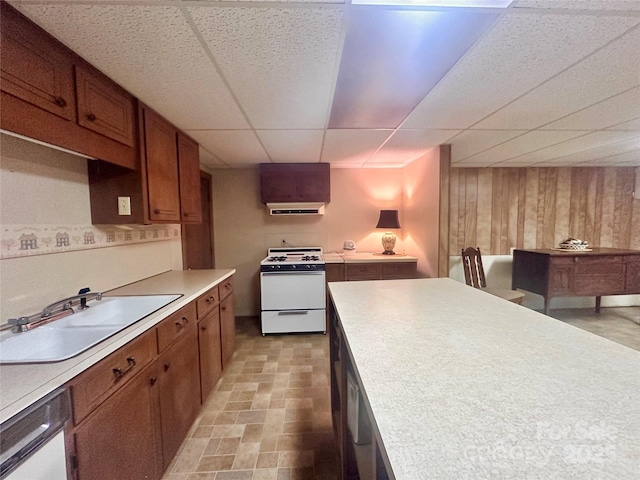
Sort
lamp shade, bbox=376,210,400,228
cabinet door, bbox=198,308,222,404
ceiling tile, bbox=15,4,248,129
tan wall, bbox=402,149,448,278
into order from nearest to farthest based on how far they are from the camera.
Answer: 1. ceiling tile, bbox=15,4,248,129
2. cabinet door, bbox=198,308,222,404
3. tan wall, bbox=402,149,448,278
4. lamp shade, bbox=376,210,400,228

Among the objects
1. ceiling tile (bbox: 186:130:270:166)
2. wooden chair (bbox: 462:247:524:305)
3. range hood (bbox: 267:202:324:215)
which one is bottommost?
wooden chair (bbox: 462:247:524:305)

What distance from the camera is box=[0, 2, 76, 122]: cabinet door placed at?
37.7 inches

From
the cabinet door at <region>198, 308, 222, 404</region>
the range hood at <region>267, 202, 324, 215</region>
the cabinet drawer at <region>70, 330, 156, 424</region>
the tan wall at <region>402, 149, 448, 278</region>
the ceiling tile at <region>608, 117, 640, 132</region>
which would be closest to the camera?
the cabinet drawer at <region>70, 330, 156, 424</region>

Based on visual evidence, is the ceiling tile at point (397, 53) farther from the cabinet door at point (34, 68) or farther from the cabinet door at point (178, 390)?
the cabinet door at point (178, 390)

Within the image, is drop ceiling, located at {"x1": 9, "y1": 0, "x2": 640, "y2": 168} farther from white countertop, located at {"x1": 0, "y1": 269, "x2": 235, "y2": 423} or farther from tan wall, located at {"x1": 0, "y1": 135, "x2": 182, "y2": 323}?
white countertop, located at {"x1": 0, "y1": 269, "x2": 235, "y2": 423}

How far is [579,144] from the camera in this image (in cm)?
278

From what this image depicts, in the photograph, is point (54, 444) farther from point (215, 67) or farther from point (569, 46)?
point (569, 46)

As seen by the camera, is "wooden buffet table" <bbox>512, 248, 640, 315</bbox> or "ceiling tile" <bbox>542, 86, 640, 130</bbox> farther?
"wooden buffet table" <bbox>512, 248, 640, 315</bbox>

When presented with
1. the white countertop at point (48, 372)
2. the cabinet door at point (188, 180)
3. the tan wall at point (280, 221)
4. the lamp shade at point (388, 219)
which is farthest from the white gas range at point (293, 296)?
the white countertop at point (48, 372)

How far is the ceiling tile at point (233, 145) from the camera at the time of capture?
7.59 ft

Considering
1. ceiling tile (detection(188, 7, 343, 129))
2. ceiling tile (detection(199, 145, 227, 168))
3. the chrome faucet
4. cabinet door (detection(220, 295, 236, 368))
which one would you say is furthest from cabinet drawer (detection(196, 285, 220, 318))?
ceiling tile (detection(199, 145, 227, 168))

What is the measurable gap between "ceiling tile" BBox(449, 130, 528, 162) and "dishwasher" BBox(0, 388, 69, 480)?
293cm

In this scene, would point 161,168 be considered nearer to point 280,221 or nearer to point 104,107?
point 104,107

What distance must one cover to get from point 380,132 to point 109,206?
2089 mm
